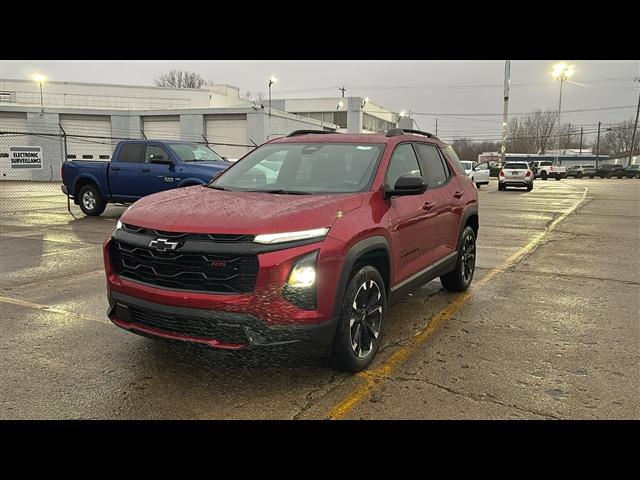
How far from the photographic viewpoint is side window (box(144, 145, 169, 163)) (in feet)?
38.4

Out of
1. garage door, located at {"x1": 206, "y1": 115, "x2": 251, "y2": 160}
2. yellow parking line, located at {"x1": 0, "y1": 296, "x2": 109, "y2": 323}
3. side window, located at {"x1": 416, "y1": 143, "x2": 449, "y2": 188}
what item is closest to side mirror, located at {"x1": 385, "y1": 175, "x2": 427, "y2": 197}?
side window, located at {"x1": 416, "y1": 143, "x2": 449, "y2": 188}

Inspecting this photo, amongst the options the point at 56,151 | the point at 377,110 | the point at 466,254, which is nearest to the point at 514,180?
the point at 466,254

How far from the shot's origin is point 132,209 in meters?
3.82

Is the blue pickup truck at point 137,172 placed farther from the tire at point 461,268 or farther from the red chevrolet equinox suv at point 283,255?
the red chevrolet equinox suv at point 283,255

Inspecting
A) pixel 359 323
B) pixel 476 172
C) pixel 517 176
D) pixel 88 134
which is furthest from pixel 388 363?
pixel 88 134

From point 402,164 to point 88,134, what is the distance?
33951 millimetres

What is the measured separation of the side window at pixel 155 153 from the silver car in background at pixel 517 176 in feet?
67.3

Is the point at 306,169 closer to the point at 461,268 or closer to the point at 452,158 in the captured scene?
the point at 452,158

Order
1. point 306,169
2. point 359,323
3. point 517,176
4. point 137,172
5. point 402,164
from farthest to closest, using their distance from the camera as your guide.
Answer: point 517,176 → point 137,172 → point 402,164 → point 306,169 → point 359,323

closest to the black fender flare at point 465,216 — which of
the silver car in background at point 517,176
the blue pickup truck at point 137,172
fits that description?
the blue pickup truck at point 137,172

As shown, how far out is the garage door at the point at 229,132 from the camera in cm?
3116

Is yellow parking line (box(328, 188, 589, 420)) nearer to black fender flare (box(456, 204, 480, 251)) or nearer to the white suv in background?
black fender flare (box(456, 204, 480, 251))

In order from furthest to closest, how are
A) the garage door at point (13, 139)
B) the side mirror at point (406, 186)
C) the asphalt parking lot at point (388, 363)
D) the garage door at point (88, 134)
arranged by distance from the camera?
the garage door at point (88, 134) → the garage door at point (13, 139) → the side mirror at point (406, 186) → the asphalt parking lot at point (388, 363)

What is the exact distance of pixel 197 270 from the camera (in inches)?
127
